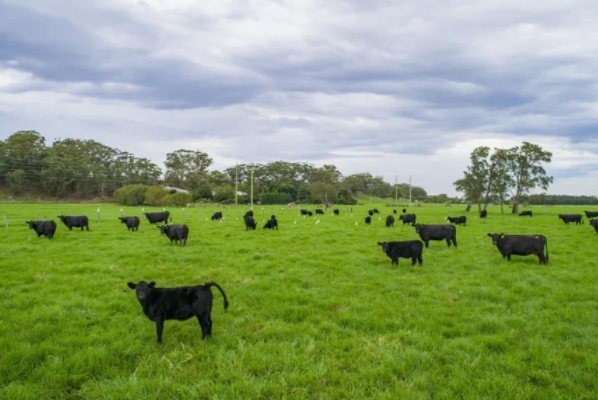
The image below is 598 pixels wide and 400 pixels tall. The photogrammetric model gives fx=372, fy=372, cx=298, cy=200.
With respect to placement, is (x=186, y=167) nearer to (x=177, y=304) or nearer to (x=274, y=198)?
(x=274, y=198)

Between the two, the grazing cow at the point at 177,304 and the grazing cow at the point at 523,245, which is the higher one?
the grazing cow at the point at 523,245

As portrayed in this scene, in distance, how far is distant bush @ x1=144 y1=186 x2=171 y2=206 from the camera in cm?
7494

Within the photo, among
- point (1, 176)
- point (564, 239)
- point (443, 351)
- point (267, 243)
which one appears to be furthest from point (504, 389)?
point (1, 176)

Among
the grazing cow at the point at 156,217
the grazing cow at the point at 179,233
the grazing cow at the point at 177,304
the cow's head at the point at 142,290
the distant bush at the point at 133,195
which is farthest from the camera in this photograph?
the distant bush at the point at 133,195

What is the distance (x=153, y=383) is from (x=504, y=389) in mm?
4883

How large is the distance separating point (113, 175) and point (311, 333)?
115 metres

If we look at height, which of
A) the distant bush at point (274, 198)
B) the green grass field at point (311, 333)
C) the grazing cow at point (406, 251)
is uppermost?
the distant bush at point (274, 198)

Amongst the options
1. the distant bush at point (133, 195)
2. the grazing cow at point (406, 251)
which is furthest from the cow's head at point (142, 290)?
the distant bush at point (133, 195)

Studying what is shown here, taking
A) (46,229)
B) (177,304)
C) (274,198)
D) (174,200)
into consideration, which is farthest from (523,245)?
(274,198)

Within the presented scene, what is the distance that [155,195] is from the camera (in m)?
75.0

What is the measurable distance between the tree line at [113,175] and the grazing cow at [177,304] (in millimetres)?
77154

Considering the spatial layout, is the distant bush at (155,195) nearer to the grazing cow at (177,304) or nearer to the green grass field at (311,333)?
the green grass field at (311,333)

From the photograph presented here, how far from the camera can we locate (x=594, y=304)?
28.5 feet

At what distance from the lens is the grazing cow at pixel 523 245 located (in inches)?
551
